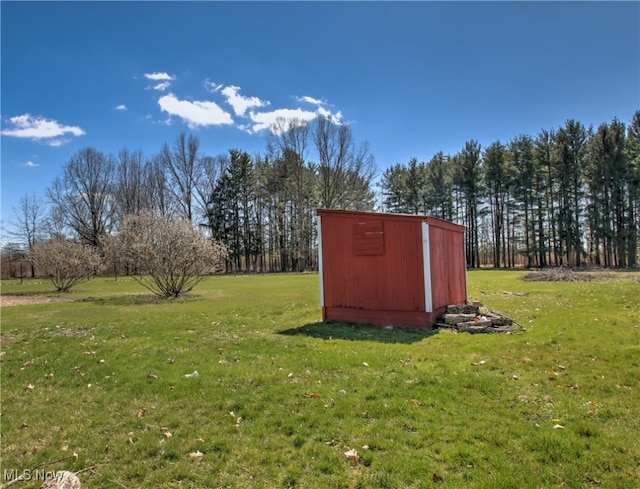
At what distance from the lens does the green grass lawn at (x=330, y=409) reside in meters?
3.03

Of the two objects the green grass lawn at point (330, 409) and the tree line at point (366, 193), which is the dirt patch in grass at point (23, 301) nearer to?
the green grass lawn at point (330, 409)

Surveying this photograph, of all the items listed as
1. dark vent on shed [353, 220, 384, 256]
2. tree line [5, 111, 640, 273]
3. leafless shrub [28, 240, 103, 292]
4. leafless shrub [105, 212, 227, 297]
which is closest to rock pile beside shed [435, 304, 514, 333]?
dark vent on shed [353, 220, 384, 256]

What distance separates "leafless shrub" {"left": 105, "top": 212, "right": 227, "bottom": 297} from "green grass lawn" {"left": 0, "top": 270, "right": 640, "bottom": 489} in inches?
361

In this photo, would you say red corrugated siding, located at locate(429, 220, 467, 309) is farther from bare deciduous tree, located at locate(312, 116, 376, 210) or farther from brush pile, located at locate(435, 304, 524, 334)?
bare deciduous tree, located at locate(312, 116, 376, 210)

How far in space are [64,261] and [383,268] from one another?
20598 millimetres

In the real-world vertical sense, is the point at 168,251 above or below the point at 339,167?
below

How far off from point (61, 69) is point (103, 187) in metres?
42.2

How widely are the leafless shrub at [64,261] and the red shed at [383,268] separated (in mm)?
18684

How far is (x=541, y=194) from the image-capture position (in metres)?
41.6

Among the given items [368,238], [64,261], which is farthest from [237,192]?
[368,238]

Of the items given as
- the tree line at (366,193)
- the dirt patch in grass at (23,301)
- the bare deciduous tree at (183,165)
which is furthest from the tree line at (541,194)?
the dirt patch in grass at (23,301)

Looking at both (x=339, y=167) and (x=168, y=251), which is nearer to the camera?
(x=168, y=251)

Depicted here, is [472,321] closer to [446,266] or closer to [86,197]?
[446,266]

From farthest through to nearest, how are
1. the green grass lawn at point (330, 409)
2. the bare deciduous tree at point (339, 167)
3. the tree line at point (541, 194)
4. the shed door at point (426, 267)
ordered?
the bare deciduous tree at point (339, 167)
the tree line at point (541, 194)
the shed door at point (426, 267)
the green grass lawn at point (330, 409)
